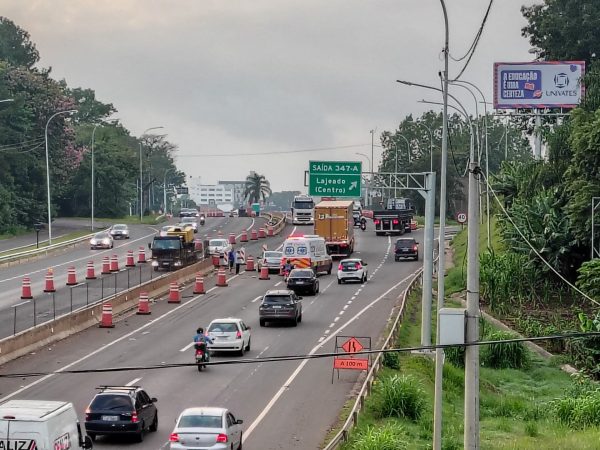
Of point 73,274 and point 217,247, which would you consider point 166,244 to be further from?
point 217,247

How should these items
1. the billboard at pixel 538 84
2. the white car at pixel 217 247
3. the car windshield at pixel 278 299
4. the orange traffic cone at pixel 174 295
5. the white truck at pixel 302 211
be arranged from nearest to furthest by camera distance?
1. the car windshield at pixel 278 299
2. the orange traffic cone at pixel 174 295
3. the white car at pixel 217 247
4. the billboard at pixel 538 84
5. the white truck at pixel 302 211

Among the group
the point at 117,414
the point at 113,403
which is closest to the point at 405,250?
the point at 113,403

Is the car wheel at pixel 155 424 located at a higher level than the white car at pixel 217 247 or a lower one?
lower

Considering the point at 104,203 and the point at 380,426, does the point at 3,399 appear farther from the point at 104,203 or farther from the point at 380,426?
the point at 104,203

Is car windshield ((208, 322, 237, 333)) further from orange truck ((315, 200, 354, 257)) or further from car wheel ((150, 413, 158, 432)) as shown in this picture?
orange truck ((315, 200, 354, 257))

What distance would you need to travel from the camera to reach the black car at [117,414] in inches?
998

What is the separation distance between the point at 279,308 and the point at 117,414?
20.3 metres

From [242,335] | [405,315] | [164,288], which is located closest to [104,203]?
[164,288]

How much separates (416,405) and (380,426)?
3125 mm

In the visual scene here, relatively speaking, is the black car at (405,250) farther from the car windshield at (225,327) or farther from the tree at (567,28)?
the car windshield at (225,327)

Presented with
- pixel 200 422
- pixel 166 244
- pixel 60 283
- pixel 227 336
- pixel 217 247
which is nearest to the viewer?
pixel 200 422

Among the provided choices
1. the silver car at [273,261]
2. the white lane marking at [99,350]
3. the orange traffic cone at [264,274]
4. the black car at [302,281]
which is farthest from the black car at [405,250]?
the white lane marking at [99,350]

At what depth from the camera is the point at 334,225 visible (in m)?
74.1

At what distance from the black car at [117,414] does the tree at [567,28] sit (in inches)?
2700
